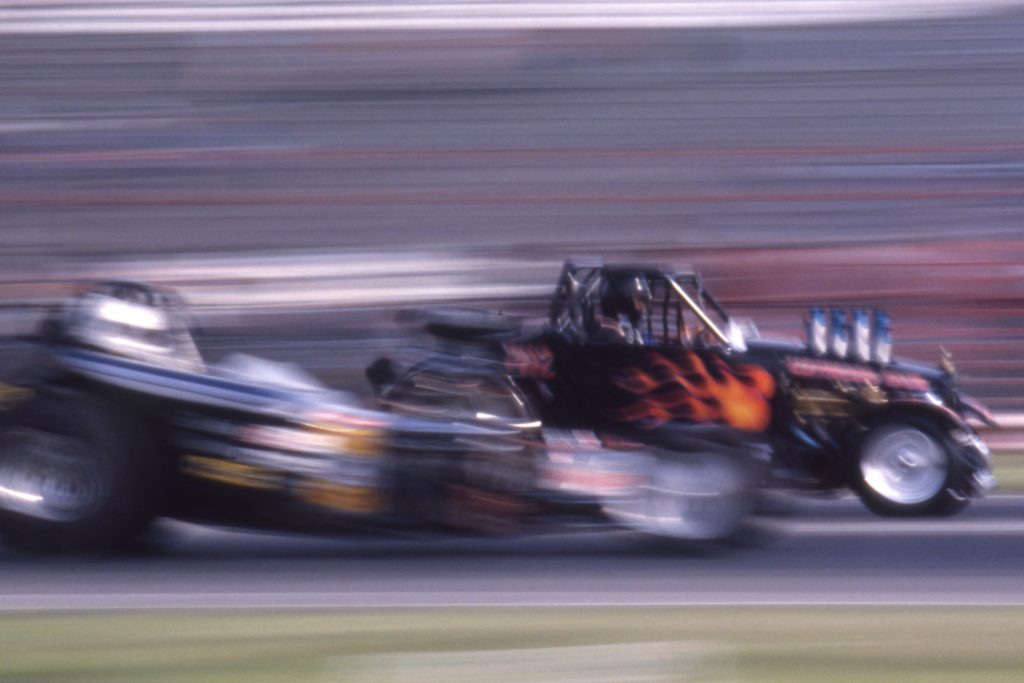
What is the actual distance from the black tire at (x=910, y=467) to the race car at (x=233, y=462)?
2158 millimetres

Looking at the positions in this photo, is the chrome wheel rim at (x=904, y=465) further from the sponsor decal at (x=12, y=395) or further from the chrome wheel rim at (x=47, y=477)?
the sponsor decal at (x=12, y=395)

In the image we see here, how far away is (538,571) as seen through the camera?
744cm

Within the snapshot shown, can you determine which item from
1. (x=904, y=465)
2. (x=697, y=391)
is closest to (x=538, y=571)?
(x=697, y=391)

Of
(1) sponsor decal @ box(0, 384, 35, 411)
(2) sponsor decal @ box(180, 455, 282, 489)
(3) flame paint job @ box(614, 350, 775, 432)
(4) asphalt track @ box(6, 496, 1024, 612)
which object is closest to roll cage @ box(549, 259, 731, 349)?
(3) flame paint job @ box(614, 350, 775, 432)

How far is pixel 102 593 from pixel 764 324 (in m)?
→ 9.34

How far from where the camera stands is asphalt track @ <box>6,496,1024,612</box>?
22.0 ft

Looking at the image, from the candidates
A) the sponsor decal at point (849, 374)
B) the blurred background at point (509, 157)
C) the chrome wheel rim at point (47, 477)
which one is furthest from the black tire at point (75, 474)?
the blurred background at point (509, 157)

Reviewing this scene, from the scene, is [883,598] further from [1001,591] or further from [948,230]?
[948,230]

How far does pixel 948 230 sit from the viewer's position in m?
16.1

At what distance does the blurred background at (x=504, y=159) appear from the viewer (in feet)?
51.4

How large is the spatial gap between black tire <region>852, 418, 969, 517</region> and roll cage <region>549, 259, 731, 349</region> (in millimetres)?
1161

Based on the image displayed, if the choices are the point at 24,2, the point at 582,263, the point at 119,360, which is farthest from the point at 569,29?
the point at 119,360

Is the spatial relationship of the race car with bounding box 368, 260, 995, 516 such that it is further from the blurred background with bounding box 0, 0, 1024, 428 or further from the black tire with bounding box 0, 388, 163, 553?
the blurred background with bounding box 0, 0, 1024, 428

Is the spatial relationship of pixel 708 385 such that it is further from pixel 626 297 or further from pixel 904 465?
pixel 904 465
